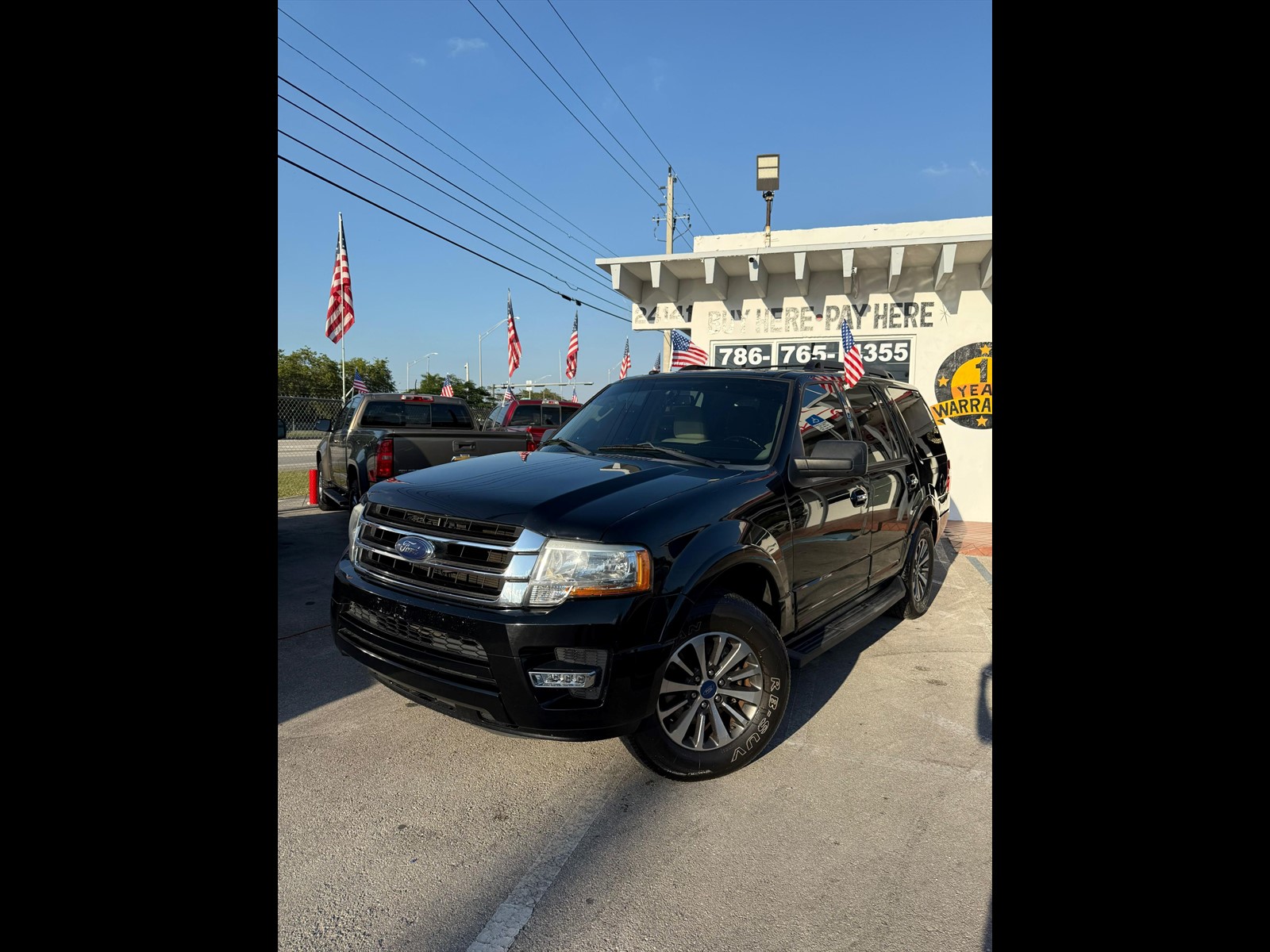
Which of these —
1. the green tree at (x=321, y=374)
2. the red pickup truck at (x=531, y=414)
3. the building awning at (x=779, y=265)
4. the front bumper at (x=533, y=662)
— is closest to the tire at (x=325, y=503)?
the building awning at (x=779, y=265)

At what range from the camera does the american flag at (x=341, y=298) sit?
17750 millimetres

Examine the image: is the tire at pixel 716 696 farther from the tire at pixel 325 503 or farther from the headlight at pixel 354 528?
the tire at pixel 325 503

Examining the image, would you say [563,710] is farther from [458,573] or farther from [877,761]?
[877,761]

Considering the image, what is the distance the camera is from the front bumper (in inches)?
113

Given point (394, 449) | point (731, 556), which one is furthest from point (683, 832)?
point (394, 449)

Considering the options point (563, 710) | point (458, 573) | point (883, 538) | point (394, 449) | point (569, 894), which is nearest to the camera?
point (569, 894)

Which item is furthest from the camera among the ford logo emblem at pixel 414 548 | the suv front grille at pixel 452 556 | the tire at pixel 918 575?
the tire at pixel 918 575

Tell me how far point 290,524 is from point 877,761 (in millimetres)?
9354

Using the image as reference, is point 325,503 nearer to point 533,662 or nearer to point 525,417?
point 525,417

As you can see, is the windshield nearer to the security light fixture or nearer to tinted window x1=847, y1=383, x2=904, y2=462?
tinted window x1=847, y1=383, x2=904, y2=462
